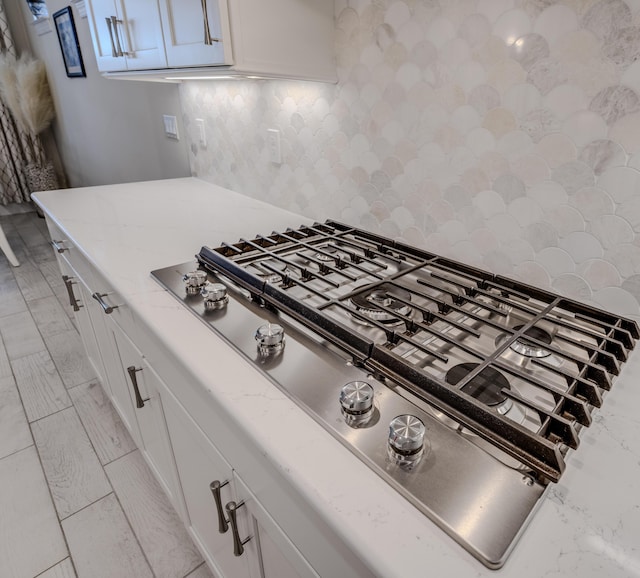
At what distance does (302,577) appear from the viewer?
575mm

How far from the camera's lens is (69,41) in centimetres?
307

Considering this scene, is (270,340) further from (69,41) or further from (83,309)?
(69,41)

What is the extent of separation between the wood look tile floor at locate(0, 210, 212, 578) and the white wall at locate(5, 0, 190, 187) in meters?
1.17

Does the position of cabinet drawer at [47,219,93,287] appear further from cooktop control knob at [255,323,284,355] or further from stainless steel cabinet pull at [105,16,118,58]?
cooktop control knob at [255,323,284,355]

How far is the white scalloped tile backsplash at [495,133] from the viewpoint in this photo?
72 centimetres

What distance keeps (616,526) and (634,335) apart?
1.28ft

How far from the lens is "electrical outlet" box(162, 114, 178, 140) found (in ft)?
6.67

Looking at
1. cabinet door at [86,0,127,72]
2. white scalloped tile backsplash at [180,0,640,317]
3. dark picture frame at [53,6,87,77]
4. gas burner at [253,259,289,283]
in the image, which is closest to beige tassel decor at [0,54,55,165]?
dark picture frame at [53,6,87,77]

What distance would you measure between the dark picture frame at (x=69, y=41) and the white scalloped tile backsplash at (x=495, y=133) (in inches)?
104

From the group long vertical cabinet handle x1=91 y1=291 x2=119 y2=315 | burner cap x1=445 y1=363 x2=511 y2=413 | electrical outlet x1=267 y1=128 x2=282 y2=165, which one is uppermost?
electrical outlet x1=267 y1=128 x2=282 y2=165

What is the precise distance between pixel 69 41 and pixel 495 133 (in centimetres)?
352

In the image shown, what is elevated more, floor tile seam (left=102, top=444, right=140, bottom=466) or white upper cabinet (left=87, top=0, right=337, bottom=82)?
white upper cabinet (left=87, top=0, right=337, bottom=82)

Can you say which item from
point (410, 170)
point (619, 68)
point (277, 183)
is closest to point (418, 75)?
point (410, 170)

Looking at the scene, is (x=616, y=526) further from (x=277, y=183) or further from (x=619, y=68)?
(x=277, y=183)
